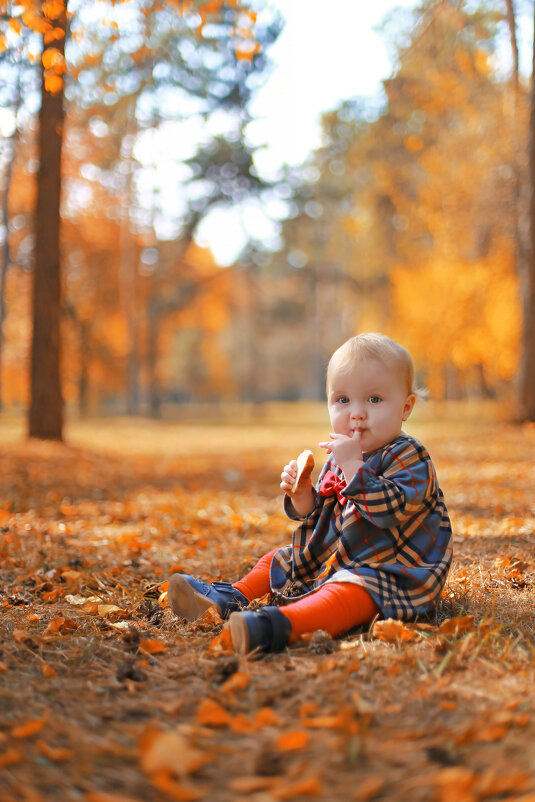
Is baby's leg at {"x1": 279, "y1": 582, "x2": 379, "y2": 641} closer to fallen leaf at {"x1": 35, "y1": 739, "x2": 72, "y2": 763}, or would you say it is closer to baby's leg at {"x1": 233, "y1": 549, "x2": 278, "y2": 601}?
baby's leg at {"x1": 233, "y1": 549, "x2": 278, "y2": 601}

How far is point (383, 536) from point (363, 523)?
82 millimetres

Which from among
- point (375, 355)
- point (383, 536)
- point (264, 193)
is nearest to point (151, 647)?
point (383, 536)

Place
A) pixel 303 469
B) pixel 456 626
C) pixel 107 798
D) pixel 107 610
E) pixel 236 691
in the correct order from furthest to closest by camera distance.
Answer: pixel 107 610 → pixel 303 469 → pixel 456 626 → pixel 236 691 → pixel 107 798

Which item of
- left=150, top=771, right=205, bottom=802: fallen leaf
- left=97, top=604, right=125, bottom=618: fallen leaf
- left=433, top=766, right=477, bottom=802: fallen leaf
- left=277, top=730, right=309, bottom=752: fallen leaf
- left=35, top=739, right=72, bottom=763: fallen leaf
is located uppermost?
left=433, top=766, right=477, bottom=802: fallen leaf

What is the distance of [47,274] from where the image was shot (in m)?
8.74

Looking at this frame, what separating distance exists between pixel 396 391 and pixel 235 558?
159cm

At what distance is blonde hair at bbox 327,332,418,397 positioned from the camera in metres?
2.43

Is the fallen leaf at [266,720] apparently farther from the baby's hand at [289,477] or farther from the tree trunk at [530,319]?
the tree trunk at [530,319]

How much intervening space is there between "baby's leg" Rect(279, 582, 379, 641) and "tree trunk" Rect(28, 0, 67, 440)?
729cm

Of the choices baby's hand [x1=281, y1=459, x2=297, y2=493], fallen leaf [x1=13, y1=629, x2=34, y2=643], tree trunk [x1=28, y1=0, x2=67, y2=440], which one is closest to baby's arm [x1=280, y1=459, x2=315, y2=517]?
baby's hand [x1=281, y1=459, x2=297, y2=493]

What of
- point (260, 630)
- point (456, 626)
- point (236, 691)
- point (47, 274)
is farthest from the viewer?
point (47, 274)

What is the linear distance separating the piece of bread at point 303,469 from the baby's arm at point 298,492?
1 cm

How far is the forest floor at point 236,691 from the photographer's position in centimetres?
138

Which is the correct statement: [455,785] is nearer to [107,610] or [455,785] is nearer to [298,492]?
[298,492]
